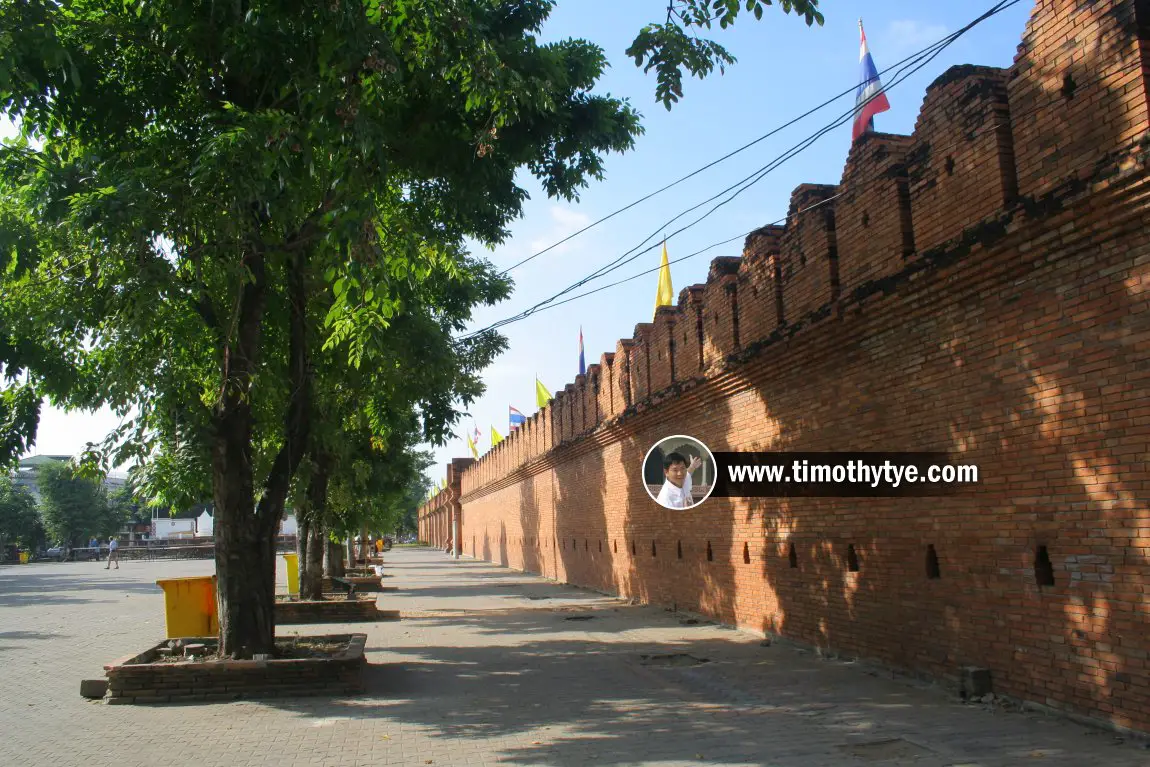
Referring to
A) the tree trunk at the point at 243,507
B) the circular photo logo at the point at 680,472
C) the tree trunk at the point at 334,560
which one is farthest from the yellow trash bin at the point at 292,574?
the tree trunk at the point at 243,507

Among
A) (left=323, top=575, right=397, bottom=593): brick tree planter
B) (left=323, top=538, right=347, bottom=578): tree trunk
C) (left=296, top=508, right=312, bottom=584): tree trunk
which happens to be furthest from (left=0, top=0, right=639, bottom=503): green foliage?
(left=323, top=575, right=397, bottom=593): brick tree planter

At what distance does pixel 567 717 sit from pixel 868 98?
289 inches

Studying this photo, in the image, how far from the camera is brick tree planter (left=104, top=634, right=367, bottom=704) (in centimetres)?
857

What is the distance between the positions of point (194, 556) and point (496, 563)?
33.5 meters

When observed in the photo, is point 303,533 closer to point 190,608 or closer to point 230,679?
point 190,608

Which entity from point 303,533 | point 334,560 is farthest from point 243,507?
point 334,560

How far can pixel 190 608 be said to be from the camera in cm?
1119

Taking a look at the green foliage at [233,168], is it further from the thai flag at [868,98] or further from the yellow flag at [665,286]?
the yellow flag at [665,286]

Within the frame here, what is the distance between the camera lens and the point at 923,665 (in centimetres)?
831

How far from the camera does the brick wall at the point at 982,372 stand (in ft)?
→ 20.1

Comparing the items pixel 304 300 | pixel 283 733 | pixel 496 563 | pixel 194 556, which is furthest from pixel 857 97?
pixel 194 556

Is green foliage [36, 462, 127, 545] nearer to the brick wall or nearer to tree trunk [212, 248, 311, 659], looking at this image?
tree trunk [212, 248, 311, 659]

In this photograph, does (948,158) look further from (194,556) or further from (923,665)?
(194,556)

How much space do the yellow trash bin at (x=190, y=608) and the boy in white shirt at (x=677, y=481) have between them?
7078 mm
